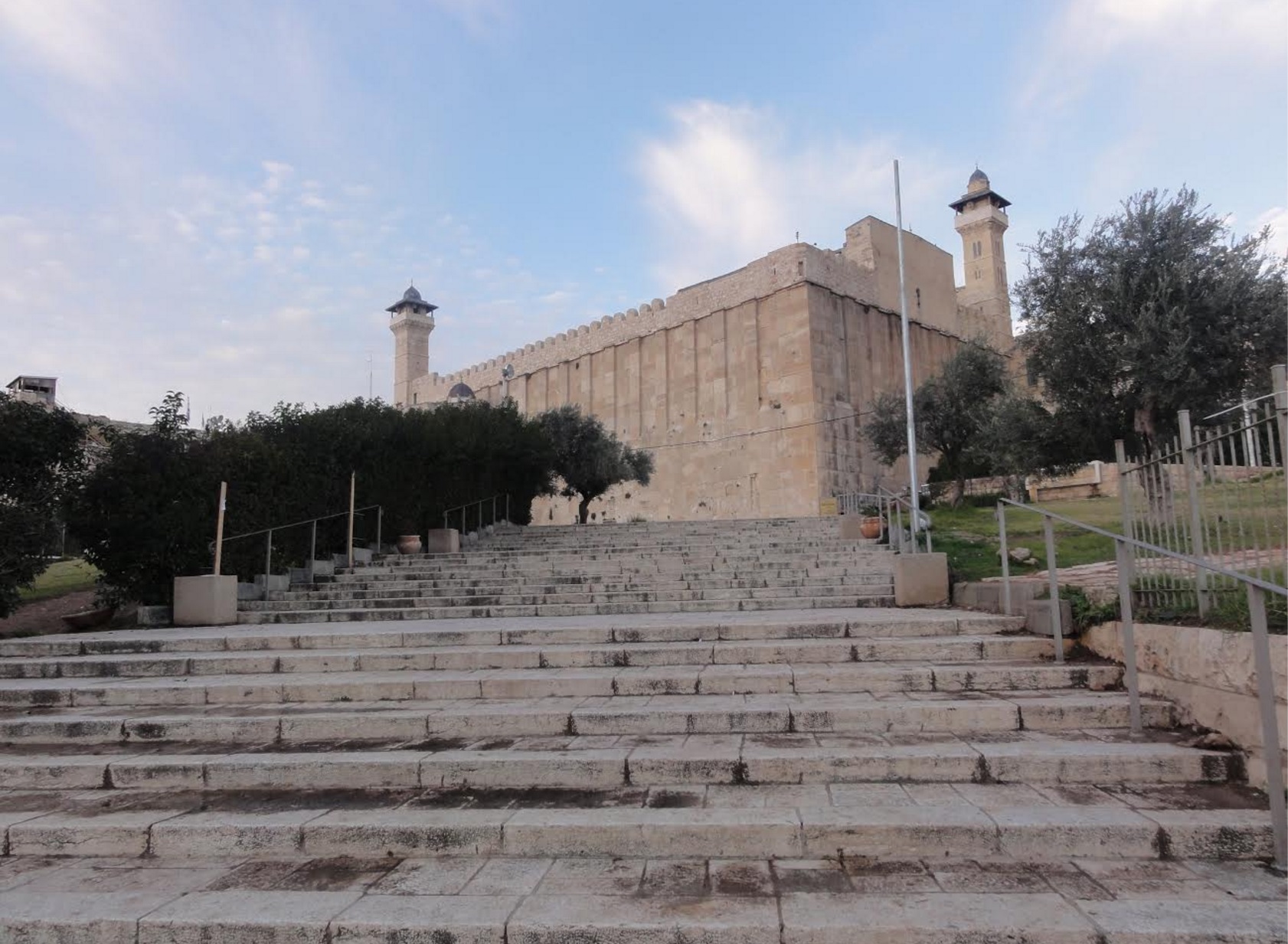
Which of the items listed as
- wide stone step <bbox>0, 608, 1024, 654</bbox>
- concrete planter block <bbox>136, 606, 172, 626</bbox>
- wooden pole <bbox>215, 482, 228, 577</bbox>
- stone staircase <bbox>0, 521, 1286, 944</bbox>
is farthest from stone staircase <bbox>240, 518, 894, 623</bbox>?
stone staircase <bbox>0, 521, 1286, 944</bbox>

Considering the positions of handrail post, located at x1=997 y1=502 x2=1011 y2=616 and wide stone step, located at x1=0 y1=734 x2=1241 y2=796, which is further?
handrail post, located at x1=997 y1=502 x2=1011 y2=616

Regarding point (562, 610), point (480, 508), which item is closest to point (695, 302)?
point (480, 508)

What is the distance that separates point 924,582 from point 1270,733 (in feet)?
17.0

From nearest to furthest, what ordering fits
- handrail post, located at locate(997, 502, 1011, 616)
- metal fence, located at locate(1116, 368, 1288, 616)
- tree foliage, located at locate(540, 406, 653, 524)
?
1. metal fence, located at locate(1116, 368, 1288, 616)
2. handrail post, located at locate(997, 502, 1011, 616)
3. tree foliage, located at locate(540, 406, 653, 524)

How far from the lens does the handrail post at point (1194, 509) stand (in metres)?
4.29

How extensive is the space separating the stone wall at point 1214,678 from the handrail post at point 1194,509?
A: 225 millimetres

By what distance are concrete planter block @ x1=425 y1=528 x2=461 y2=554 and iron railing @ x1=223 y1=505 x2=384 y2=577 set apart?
40.2 inches

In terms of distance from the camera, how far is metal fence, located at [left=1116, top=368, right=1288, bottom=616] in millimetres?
3678

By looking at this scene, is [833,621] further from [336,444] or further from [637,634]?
[336,444]

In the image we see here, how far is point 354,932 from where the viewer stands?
2668 mm

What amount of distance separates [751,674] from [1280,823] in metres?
2.88

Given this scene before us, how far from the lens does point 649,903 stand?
2.78 metres

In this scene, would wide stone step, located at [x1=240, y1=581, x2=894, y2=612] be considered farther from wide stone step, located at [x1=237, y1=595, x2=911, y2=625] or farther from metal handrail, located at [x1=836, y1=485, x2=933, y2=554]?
metal handrail, located at [x1=836, y1=485, x2=933, y2=554]

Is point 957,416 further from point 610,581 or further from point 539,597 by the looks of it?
point 539,597
